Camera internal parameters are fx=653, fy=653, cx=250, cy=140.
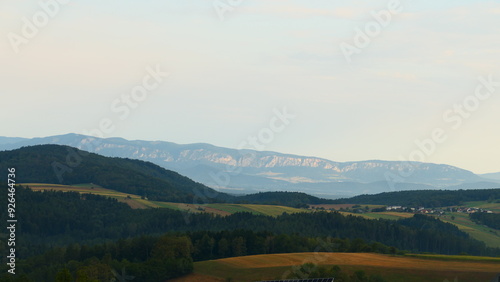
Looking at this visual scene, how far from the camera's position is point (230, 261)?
14712 cm

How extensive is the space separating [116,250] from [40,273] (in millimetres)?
24088

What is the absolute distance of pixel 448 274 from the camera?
12581cm

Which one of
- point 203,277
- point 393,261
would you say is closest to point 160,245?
point 203,277

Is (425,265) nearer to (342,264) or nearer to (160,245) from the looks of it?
(342,264)

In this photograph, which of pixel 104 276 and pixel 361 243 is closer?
pixel 104 276

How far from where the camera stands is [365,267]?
133 metres

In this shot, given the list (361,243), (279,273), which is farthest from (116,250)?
(361,243)

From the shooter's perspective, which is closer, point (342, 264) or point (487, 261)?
point (342, 264)

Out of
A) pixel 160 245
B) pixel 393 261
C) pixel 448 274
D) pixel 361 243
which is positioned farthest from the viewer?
pixel 361 243

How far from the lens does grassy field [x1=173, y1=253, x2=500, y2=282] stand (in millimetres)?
126188

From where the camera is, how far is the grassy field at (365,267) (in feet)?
414

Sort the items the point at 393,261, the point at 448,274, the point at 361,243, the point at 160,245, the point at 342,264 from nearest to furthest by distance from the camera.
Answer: the point at 448,274 → the point at 342,264 → the point at 393,261 → the point at 160,245 → the point at 361,243

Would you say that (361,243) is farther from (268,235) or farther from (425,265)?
(425,265)

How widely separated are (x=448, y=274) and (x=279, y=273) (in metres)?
32.6
